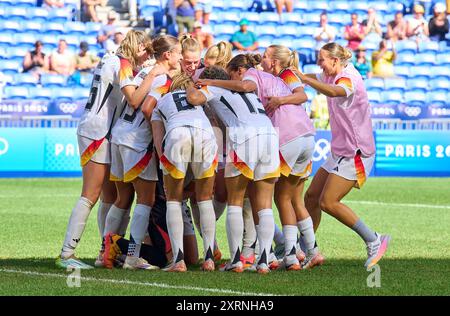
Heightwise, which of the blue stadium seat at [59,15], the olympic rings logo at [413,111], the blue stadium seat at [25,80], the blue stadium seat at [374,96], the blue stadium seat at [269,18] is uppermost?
the blue stadium seat at [59,15]

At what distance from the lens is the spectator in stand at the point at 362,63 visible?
1069 inches

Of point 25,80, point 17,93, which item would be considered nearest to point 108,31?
point 25,80

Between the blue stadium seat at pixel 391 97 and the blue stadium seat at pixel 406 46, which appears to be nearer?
the blue stadium seat at pixel 391 97

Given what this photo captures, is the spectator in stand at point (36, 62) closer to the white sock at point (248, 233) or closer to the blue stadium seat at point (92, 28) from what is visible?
the blue stadium seat at point (92, 28)

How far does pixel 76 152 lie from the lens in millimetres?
21266

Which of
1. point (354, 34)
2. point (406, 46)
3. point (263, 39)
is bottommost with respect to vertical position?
point (406, 46)

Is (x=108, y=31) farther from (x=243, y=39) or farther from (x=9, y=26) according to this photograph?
(x=243, y=39)

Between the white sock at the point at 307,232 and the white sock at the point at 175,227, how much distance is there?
47.3 inches

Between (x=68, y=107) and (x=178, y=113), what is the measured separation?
14.0 m

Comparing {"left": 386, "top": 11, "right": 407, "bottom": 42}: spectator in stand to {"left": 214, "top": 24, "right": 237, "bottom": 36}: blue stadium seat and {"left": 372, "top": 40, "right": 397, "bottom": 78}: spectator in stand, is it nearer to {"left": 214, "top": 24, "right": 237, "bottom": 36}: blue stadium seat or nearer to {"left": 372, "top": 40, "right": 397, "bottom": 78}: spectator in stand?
{"left": 372, "top": 40, "right": 397, "bottom": 78}: spectator in stand

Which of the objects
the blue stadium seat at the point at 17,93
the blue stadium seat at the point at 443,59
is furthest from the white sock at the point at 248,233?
the blue stadium seat at the point at 443,59

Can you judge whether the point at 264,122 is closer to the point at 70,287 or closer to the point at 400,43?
the point at 70,287

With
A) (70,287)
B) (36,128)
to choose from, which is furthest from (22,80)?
(70,287)

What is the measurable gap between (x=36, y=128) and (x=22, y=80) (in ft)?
14.9
